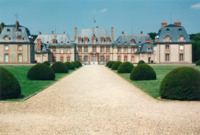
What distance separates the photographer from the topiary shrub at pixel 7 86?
316 inches

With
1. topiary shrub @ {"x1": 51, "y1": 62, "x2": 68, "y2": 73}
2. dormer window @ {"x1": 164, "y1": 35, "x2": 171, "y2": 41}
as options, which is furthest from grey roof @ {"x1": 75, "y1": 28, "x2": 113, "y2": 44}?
topiary shrub @ {"x1": 51, "y1": 62, "x2": 68, "y2": 73}

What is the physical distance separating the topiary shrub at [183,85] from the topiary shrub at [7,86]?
4870mm

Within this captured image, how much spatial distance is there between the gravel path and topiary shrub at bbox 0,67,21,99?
605mm

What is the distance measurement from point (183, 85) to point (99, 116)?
3.30 m

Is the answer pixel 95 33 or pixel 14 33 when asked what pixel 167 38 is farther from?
pixel 14 33

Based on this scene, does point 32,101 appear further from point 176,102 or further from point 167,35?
point 167,35

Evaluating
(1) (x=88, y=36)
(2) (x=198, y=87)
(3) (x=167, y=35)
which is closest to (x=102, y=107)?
(2) (x=198, y=87)

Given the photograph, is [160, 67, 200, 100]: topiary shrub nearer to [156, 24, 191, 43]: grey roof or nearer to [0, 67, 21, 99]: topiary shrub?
[0, 67, 21, 99]: topiary shrub

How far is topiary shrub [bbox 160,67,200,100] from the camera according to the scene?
25.9 feet

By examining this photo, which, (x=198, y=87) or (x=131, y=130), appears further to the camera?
(x=198, y=87)

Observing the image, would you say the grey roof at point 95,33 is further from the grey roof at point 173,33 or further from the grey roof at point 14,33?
the grey roof at point 173,33

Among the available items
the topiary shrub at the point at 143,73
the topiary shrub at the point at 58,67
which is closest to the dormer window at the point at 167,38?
the topiary shrub at the point at 58,67

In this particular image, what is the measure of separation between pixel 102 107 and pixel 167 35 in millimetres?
35975

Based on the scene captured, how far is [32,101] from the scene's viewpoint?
26.2 ft
